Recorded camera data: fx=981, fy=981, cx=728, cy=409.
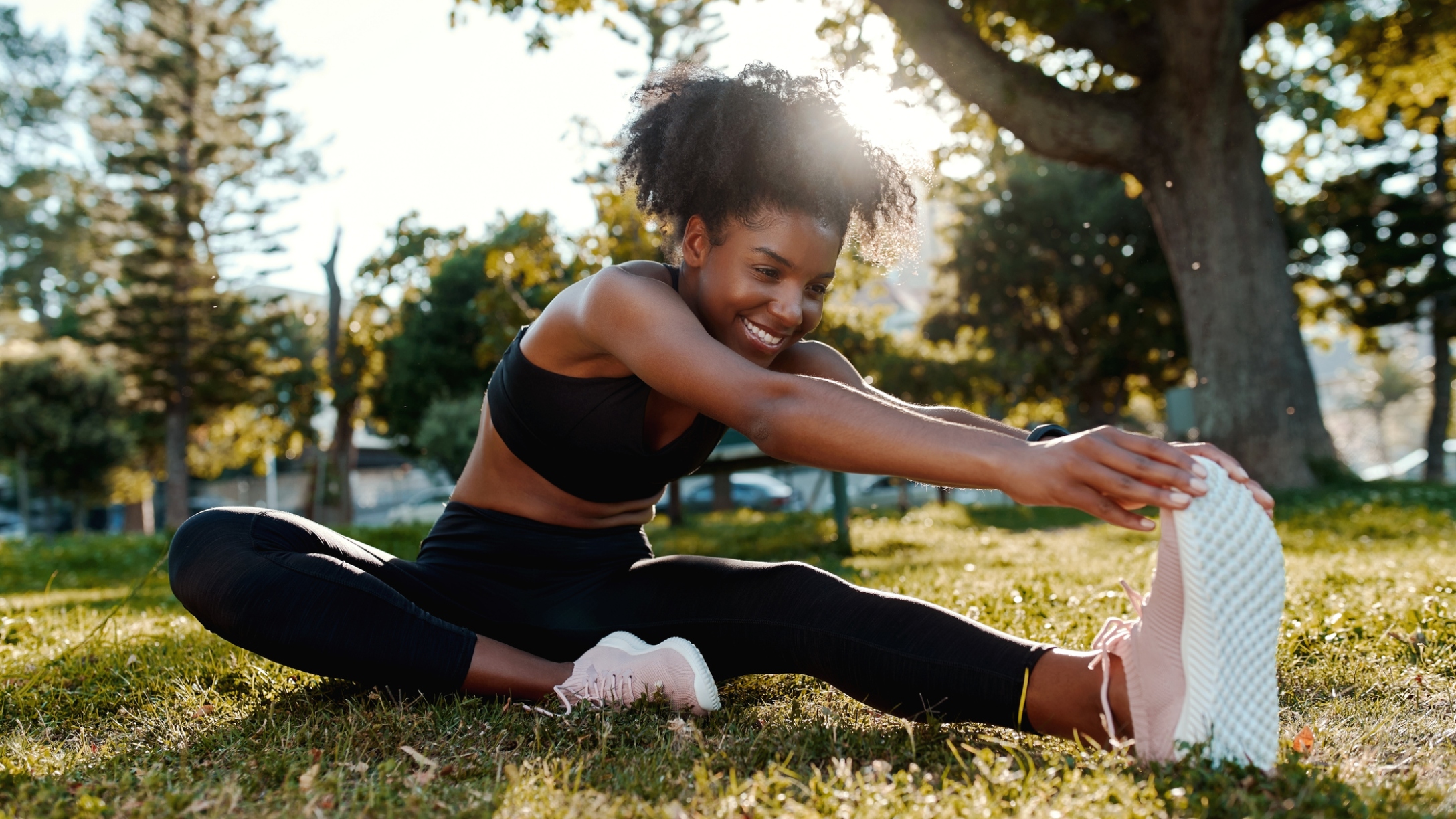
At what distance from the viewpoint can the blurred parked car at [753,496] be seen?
2453cm

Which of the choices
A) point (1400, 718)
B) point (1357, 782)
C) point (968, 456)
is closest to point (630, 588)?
point (968, 456)

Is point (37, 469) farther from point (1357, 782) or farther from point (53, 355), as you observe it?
point (1357, 782)

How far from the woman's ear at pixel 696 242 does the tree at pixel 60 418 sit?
22228 mm

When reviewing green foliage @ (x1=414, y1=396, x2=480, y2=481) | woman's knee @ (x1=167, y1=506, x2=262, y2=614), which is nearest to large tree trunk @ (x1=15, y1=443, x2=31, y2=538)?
green foliage @ (x1=414, y1=396, x2=480, y2=481)

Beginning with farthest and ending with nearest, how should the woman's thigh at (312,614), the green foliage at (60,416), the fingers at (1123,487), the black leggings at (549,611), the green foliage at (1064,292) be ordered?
the green foliage at (1064,292) → the green foliage at (60,416) → the woman's thigh at (312,614) → the black leggings at (549,611) → the fingers at (1123,487)

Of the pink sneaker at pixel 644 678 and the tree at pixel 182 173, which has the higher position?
the tree at pixel 182 173

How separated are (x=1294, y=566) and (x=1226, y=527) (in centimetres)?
400

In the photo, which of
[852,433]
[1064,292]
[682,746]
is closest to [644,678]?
[682,746]

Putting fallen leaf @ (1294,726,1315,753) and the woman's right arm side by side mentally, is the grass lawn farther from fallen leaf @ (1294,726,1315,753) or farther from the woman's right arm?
the woman's right arm

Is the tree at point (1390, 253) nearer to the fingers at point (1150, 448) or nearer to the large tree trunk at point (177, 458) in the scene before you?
the fingers at point (1150, 448)

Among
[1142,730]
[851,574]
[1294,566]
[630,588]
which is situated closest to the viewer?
[1142,730]

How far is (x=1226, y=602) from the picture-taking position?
1.61 metres

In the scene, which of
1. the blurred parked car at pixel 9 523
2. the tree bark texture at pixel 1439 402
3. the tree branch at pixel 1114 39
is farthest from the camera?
the blurred parked car at pixel 9 523

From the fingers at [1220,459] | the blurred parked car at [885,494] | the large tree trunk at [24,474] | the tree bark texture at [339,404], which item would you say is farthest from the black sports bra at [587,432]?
the large tree trunk at [24,474]
